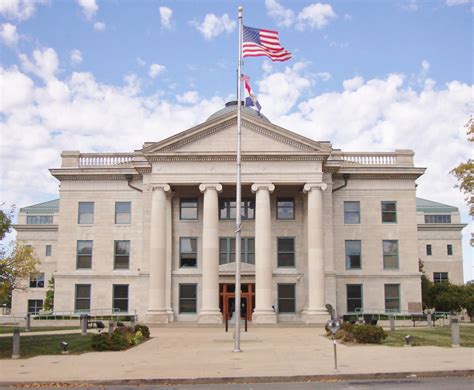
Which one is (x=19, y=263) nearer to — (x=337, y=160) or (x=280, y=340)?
(x=280, y=340)

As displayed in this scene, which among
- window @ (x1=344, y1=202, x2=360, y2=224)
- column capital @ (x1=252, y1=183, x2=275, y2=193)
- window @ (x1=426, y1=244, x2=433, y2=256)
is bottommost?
window @ (x1=426, y1=244, x2=433, y2=256)

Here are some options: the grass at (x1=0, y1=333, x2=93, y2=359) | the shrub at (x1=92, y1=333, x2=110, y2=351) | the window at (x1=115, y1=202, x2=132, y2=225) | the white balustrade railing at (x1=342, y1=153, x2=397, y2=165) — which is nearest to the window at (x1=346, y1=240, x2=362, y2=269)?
the white balustrade railing at (x1=342, y1=153, x2=397, y2=165)

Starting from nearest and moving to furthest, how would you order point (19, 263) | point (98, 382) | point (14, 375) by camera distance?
1. point (98, 382)
2. point (14, 375)
3. point (19, 263)

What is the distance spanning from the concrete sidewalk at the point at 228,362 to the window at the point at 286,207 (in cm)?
2423

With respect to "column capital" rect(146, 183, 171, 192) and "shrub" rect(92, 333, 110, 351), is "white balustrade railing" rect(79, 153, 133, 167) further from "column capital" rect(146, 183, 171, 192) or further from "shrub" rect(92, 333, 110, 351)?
"shrub" rect(92, 333, 110, 351)

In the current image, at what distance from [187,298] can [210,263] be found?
214 inches

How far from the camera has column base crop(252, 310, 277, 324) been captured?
4606cm

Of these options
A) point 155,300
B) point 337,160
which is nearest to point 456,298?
point 337,160

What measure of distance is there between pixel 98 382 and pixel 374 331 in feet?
48.9

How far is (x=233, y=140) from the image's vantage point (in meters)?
48.9

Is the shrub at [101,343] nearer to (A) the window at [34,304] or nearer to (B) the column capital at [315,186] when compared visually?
(B) the column capital at [315,186]

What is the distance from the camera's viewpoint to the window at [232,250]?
51344 millimetres

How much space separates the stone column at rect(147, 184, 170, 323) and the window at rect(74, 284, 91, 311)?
284 inches

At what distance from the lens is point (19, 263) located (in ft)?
80.6
